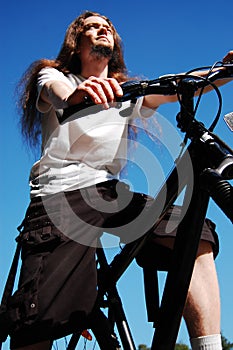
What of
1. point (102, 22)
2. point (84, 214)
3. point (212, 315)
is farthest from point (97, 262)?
point (102, 22)

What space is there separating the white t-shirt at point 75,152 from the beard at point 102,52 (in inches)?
13.1

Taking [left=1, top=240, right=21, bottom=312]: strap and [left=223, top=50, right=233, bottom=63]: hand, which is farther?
[left=1, top=240, right=21, bottom=312]: strap

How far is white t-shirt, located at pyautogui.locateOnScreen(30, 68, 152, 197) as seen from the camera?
2.86 meters

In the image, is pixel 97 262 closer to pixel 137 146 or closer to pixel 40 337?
pixel 40 337

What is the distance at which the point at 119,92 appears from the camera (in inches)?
79.9

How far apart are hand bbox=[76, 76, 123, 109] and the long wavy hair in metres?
1.06

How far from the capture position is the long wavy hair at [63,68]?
3.10 metres

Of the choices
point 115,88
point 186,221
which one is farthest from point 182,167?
point 115,88

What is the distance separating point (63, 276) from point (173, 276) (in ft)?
1.95

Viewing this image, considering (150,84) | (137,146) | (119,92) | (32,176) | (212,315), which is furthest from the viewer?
(137,146)

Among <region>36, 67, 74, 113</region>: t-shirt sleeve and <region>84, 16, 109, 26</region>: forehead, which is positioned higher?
<region>84, 16, 109, 26</region>: forehead

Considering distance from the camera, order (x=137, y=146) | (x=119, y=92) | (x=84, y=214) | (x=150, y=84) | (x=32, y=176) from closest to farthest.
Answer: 1. (x=119, y=92)
2. (x=150, y=84)
3. (x=84, y=214)
4. (x=32, y=176)
5. (x=137, y=146)

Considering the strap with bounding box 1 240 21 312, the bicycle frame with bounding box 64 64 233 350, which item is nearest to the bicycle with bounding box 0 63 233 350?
the bicycle frame with bounding box 64 64 233 350

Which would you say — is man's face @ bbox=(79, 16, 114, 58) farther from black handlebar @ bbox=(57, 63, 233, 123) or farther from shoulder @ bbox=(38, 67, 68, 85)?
black handlebar @ bbox=(57, 63, 233, 123)
